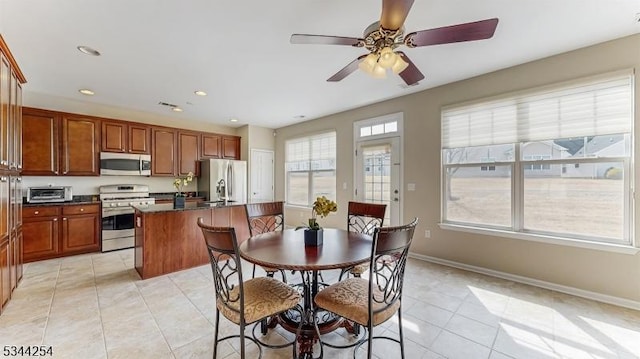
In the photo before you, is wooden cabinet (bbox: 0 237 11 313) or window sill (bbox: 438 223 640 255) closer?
wooden cabinet (bbox: 0 237 11 313)

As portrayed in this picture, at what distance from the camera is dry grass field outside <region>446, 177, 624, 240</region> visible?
2.65m

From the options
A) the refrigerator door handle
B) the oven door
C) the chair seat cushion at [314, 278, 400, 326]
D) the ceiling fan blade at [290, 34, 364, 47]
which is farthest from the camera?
the refrigerator door handle

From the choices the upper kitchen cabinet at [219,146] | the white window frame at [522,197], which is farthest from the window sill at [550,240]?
the upper kitchen cabinet at [219,146]

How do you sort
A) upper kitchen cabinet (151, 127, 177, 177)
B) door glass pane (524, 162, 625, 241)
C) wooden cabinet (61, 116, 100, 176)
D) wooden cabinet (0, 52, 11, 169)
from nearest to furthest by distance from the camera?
wooden cabinet (0, 52, 11, 169) → door glass pane (524, 162, 625, 241) → wooden cabinet (61, 116, 100, 176) → upper kitchen cabinet (151, 127, 177, 177)

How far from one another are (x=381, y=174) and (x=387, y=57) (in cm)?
283

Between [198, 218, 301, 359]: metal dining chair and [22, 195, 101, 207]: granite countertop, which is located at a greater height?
[22, 195, 101, 207]: granite countertop

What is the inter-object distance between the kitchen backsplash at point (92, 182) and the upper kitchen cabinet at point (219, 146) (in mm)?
955

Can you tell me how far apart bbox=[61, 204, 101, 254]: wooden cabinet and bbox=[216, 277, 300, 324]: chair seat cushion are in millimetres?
4003

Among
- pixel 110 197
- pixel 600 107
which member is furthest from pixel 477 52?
pixel 110 197

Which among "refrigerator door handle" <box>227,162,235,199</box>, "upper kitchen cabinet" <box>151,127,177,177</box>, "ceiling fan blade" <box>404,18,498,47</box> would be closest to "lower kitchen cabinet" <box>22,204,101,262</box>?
"upper kitchen cabinet" <box>151,127,177,177</box>

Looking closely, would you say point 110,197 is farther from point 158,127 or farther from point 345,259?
point 345,259

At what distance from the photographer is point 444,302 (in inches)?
103

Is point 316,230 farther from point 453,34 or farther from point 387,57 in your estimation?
point 453,34

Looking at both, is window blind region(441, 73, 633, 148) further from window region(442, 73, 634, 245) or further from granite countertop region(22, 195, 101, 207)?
granite countertop region(22, 195, 101, 207)
